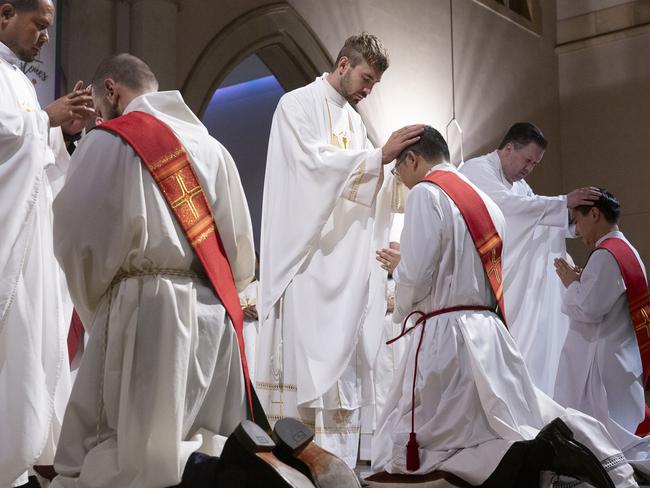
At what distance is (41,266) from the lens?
434 centimetres

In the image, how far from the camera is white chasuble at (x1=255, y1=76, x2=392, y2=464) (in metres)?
Answer: 5.37

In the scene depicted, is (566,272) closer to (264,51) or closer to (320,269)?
(320,269)

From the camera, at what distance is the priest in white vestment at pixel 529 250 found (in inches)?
293

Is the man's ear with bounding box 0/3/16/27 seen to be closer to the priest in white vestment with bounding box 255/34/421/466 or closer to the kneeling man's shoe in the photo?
the priest in white vestment with bounding box 255/34/421/466

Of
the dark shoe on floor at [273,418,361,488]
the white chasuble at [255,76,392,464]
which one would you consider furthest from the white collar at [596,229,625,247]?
the dark shoe on floor at [273,418,361,488]

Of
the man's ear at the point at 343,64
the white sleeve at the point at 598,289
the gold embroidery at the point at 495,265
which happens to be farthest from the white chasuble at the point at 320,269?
the white sleeve at the point at 598,289

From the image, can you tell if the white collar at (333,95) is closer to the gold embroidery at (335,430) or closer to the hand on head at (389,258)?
the hand on head at (389,258)

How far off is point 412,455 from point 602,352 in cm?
237

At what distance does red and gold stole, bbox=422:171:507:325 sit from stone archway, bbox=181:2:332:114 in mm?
3581

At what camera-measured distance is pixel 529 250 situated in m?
7.64

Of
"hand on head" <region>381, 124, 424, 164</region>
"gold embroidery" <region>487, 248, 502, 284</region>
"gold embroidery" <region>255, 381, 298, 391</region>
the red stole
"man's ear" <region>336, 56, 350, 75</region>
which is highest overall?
"man's ear" <region>336, 56, 350, 75</region>

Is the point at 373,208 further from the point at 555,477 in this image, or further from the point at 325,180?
the point at 555,477

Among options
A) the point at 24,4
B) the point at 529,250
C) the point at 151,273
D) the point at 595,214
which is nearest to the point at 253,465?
the point at 151,273

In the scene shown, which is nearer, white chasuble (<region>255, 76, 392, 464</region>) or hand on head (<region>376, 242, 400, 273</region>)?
hand on head (<region>376, 242, 400, 273</region>)
